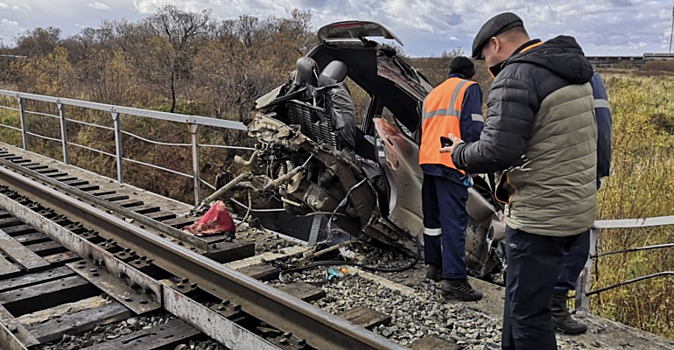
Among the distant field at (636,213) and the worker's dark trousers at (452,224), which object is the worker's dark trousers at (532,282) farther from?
the distant field at (636,213)

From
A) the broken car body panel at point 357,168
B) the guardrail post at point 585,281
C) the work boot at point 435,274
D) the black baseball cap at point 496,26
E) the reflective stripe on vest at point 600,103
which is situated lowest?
the work boot at point 435,274

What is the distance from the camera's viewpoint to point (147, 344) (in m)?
3.43

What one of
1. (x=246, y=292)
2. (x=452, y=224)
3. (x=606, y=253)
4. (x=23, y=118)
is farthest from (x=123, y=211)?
(x=23, y=118)

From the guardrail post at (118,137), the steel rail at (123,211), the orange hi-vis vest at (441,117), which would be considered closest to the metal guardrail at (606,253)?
the orange hi-vis vest at (441,117)

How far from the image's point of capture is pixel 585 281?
4125 millimetres

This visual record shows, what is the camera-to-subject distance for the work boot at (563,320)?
3887mm

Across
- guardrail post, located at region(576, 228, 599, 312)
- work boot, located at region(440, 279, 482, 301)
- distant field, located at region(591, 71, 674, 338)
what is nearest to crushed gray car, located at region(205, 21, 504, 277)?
work boot, located at region(440, 279, 482, 301)

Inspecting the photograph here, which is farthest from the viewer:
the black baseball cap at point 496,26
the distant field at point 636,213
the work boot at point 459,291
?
the distant field at point 636,213

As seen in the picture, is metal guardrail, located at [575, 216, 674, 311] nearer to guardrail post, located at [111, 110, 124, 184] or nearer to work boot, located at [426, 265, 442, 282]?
work boot, located at [426, 265, 442, 282]

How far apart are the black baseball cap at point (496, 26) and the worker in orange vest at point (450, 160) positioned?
4.28ft

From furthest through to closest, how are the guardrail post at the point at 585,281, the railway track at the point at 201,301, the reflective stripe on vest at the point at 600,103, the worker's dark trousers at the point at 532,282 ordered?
the guardrail post at the point at 585,281
the reflective stripe on vest at the point at 600,103
the railway track at the point at 201,301
the worker's dark trousers at the point at 532,282

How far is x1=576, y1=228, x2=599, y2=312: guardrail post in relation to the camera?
399cm

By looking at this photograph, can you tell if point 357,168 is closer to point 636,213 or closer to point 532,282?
point 532,282

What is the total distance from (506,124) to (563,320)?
5.93ft
